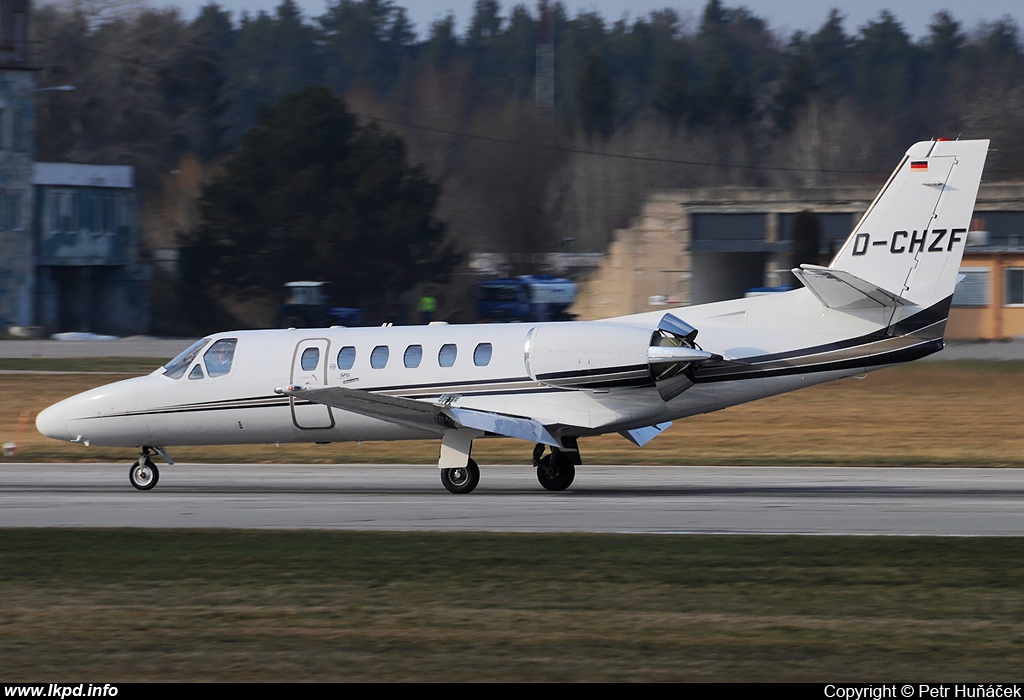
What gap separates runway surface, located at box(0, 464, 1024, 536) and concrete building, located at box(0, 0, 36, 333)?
43873mm

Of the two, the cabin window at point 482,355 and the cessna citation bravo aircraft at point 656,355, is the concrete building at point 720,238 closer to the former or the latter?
the cessna citation bravo aircraft at point 656,355

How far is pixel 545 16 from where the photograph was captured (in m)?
120

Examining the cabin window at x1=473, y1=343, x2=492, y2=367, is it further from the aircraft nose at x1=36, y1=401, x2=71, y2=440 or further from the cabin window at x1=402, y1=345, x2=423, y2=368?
the aircraft nose at x1=36, y1=401, x2=71, y2=440

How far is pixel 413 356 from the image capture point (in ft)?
69.1

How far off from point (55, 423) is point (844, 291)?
1268 cm

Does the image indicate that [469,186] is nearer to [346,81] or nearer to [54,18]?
[54,18]

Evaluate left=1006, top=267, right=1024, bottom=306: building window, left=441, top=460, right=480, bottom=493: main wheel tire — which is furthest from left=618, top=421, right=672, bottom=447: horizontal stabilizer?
left=1006, top=267, right=1024, bottom=306: building window

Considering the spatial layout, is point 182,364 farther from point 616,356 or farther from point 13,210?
point 13,210

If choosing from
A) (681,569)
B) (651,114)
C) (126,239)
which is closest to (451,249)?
(126,239)

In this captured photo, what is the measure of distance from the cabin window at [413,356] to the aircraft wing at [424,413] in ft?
2.19

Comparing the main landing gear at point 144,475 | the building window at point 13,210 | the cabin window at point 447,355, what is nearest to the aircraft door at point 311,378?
the cabin window at point 447,355

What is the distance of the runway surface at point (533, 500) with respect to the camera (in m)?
17.2

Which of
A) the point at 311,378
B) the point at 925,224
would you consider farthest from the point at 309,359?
the point at 925,224

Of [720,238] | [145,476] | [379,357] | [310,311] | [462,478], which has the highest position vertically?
[720,238]
